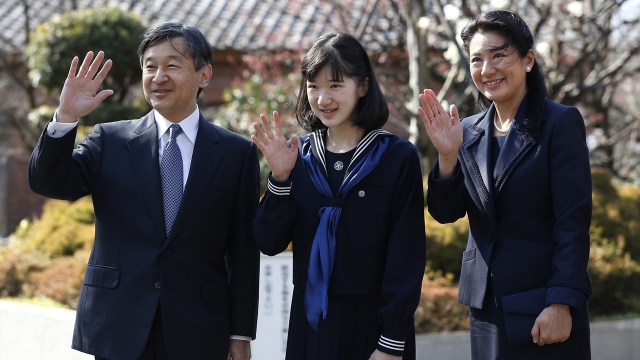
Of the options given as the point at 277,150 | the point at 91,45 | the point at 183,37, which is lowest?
the point at 277,150

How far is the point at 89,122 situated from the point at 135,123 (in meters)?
6.18

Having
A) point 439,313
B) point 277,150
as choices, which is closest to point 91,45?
point 439,313

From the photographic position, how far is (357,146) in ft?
10.7

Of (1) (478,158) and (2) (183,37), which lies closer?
(1) (478,158)

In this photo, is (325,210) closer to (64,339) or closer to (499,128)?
(499,128)

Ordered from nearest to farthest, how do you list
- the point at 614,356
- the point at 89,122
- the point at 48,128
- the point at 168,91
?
the point at 48,128, the point at 168,91, the point at 614,356, the point at 89,122

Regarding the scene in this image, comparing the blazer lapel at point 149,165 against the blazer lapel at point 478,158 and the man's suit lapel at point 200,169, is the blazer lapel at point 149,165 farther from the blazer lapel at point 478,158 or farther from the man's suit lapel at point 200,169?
the blazer lapel at point 478,158

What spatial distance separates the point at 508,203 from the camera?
3.17m

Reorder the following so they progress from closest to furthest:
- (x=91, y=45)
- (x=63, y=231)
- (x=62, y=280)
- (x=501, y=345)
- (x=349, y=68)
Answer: (x=501, y=345) → (x=349, y=68) → (x=62, y=280) → (x=63, y=231) → (x=91, y=45)

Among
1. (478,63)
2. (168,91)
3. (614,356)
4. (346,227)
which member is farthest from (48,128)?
(614,356)

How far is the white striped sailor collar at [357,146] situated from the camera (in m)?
3.23

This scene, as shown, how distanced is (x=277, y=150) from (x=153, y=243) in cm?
61

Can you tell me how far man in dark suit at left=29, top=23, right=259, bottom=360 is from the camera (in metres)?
3.23

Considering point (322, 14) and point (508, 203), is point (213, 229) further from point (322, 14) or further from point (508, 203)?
point (322, 14)
